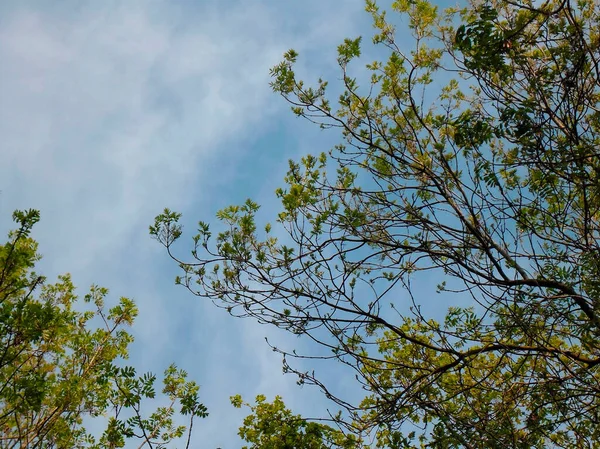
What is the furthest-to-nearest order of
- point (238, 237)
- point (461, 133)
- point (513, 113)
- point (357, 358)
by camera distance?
point (238, 237)
point (357, 358)
point (461, 133)
point (513, 113)

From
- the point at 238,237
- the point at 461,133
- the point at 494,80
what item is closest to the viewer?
the point at 461,133

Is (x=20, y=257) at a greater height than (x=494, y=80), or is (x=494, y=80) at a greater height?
(x=494, y=80)

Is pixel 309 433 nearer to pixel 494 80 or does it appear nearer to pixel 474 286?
pixel 474 286

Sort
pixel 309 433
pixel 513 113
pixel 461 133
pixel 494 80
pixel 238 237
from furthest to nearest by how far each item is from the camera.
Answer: pixel 309 433
pixel 494 80
pixel 238 237
pixel 461 133
pixel 513 113

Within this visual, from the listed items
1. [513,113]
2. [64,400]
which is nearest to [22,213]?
[64,400]

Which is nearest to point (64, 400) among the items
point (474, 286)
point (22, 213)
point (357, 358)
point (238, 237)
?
point (22, 213)

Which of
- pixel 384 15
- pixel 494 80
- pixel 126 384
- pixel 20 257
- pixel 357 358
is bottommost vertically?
pixel 126 384

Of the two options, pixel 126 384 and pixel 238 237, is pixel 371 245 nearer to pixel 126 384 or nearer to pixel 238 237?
pixel 238 237

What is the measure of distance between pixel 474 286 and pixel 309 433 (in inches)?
166

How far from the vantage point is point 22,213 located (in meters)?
4.89

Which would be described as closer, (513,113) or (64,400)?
(513,113)

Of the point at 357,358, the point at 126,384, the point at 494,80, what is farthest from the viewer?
the point at 494,80

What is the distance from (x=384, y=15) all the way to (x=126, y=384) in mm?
5325

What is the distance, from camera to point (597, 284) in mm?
4410
